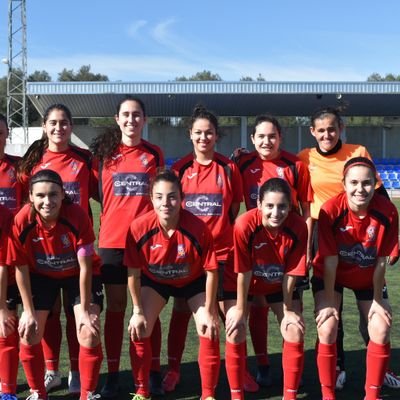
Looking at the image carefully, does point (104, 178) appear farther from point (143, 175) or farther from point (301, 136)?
point (301, 136)

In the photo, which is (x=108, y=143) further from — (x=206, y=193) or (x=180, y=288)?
(x=180, y=288)

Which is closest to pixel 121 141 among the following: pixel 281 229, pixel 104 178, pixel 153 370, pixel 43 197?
pixel 104 178

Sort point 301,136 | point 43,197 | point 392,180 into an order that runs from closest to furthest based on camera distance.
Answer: point 43,197, point 392,180, point 301,136

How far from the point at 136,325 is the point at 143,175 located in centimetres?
95

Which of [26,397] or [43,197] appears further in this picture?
[26,397]

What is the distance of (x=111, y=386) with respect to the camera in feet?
12.2

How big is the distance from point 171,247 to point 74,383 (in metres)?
1.10

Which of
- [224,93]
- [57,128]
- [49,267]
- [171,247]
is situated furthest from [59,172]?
[224,93]

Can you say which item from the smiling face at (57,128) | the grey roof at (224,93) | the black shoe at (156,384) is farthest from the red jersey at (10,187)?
the grey roof at (224,93)

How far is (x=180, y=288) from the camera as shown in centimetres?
361

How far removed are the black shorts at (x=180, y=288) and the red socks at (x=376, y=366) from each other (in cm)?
100

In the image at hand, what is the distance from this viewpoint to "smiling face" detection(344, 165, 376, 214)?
339cm

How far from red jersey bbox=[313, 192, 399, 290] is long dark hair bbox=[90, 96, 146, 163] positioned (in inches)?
53.6

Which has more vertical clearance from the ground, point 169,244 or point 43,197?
point 43,197
